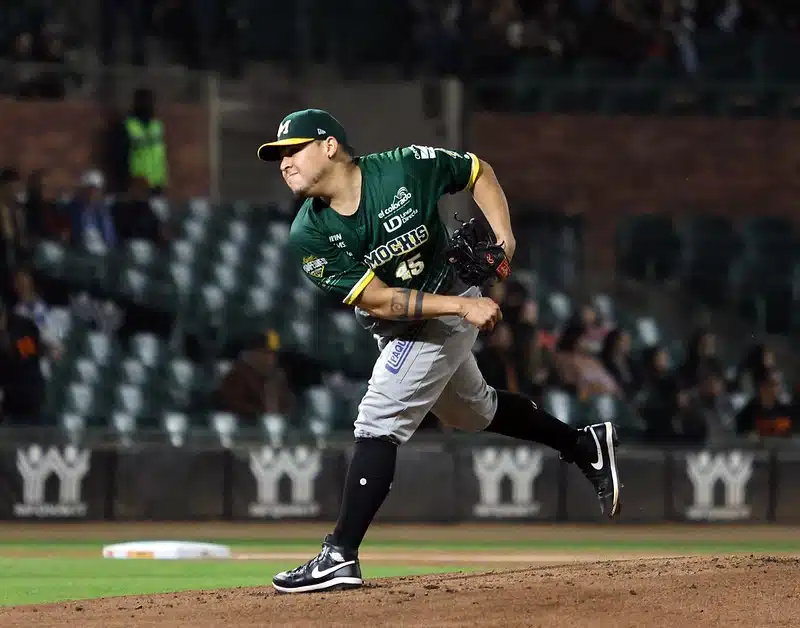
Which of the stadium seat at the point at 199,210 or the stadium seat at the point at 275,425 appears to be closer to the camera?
the stadium seat at the point at 275,425

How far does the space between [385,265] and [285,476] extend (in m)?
6.77

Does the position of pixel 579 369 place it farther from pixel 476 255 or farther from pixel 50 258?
pixel 476 255

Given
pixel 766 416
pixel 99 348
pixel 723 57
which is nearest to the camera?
pixel 99 348

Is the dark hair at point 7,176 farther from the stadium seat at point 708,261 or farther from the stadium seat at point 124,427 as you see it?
the stadium seat at point 708,261

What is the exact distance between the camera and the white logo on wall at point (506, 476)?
42.2 ft

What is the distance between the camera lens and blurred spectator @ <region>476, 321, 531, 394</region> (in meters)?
13.0

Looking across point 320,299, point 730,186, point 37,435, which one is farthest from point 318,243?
point 730,186

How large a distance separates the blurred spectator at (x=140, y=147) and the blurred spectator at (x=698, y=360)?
17.0 ft

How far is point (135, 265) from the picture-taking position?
1432 cm

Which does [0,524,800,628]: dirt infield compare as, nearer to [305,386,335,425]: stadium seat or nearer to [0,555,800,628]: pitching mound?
[0,555,800,628]: pitching mound

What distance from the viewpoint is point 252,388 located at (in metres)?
13.2

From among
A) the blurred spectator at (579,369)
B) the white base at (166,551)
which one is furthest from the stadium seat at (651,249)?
the white base at (166,551)

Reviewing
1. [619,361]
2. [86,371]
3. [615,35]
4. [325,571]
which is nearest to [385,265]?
[325,571]

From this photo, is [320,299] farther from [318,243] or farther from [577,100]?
[318,243]
